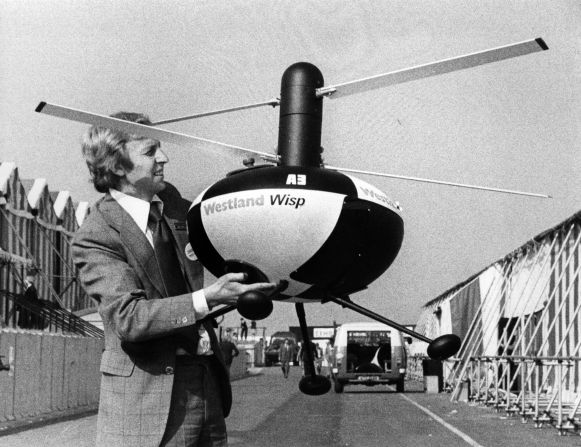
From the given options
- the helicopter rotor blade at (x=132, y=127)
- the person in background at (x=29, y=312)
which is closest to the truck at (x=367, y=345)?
the person in background at (x=29, y=312)

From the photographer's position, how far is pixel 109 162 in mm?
3631

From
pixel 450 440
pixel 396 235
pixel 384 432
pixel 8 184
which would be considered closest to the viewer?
pixel 396 235

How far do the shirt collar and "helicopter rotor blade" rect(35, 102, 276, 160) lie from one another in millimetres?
540

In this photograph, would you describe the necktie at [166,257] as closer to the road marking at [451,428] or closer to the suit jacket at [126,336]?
the suit jacket at [126,336]

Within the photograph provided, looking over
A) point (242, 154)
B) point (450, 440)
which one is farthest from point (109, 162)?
point (450, 440)

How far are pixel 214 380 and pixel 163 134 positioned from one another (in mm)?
980

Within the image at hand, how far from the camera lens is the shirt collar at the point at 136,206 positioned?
3.61 metres

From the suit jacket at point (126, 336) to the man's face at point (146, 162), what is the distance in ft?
0.40

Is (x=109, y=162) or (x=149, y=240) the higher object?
(x=109, y=162)

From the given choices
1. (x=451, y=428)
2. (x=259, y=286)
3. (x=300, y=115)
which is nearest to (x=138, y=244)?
(x=259, y=286)

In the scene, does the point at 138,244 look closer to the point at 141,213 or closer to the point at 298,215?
the point at 141,213

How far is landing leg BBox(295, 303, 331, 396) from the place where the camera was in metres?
3.39

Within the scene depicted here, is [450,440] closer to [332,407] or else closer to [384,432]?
[384,432]

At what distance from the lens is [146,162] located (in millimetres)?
3598
